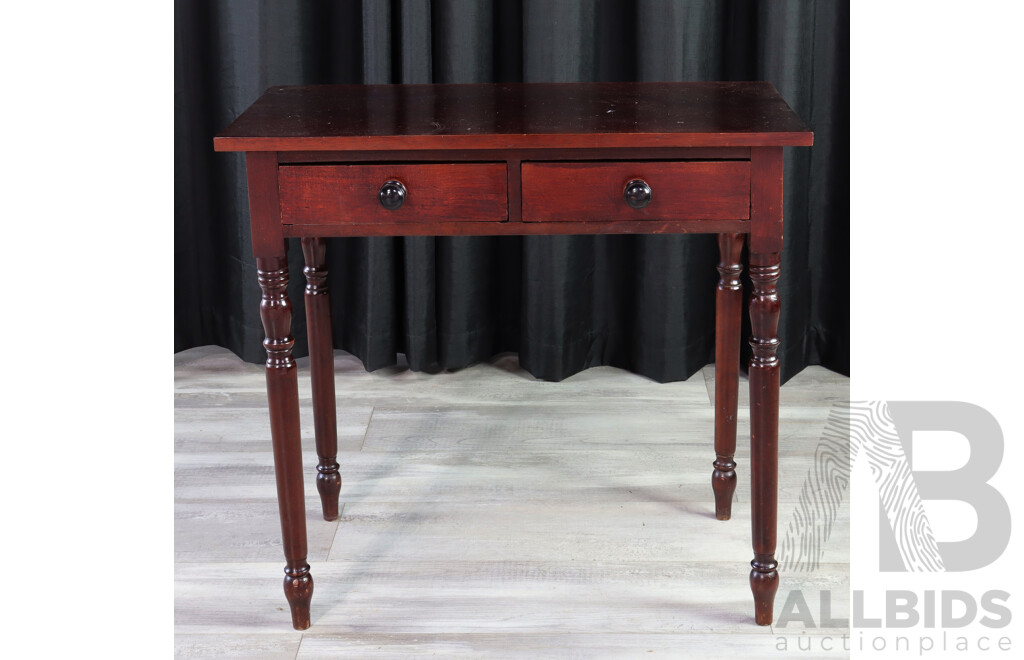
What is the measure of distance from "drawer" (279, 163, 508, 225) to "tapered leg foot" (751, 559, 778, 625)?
739 mm

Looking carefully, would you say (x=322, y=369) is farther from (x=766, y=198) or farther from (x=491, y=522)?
(x=766, y=198)

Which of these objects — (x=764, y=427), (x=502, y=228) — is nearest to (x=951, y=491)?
(x=764, y=427)

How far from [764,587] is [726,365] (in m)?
0.46

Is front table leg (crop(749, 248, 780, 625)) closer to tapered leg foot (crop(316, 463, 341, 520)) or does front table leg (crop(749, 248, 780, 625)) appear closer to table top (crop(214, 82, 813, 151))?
table top (crop(214, 82, 813, 151))

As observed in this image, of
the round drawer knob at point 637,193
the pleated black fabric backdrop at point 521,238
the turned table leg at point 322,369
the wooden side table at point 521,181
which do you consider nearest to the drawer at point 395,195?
the wooden side table at point 521,181

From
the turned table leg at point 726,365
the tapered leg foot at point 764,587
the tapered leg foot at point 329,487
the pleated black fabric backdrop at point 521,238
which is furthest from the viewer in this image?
the pleated black fabric backdrop at point 521,238

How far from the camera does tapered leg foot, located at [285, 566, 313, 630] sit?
1.96 meters

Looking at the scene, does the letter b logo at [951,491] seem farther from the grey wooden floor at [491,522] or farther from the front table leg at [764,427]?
the front table leg at [764,427]

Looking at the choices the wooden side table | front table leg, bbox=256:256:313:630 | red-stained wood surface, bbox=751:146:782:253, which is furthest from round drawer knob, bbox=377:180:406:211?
red-stained wood surface, bbox=751:146:782:253

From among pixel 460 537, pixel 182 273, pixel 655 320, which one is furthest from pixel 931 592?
pixel 182 273

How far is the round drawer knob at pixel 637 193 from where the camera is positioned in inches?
67.9

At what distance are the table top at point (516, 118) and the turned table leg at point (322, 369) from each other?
1.00ft

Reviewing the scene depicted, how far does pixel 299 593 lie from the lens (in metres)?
1.96

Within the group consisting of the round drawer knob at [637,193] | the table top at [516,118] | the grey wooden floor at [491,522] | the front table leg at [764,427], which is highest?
the table top at [516,118]
